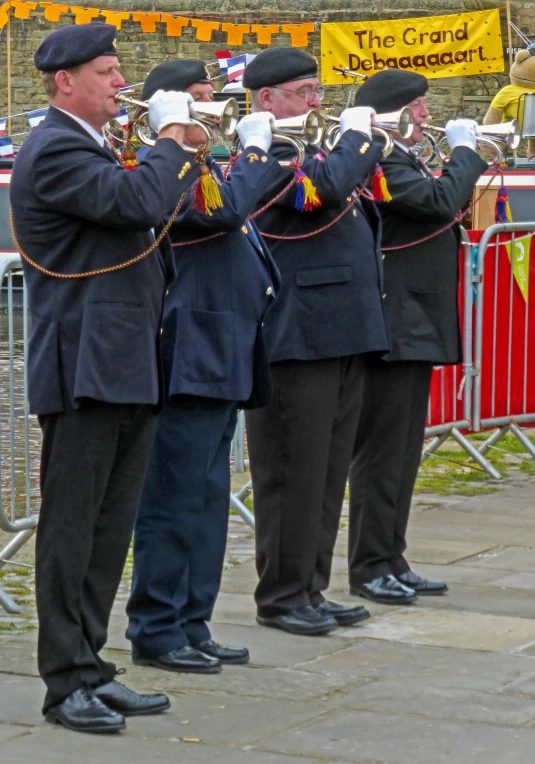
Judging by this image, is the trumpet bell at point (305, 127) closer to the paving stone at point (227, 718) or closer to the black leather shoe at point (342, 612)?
the black leather shoe at point (342, 612)

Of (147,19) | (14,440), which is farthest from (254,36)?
(14,440)

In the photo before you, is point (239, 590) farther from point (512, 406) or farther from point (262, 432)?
point (512, 406)

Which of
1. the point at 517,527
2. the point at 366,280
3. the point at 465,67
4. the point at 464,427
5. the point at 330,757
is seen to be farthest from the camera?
the point at 465,67

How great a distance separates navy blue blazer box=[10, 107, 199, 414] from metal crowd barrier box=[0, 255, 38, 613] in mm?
1589

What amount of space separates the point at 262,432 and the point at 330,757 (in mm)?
1590

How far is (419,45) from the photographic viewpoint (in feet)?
84.2

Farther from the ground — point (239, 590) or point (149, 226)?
point (149, 226)

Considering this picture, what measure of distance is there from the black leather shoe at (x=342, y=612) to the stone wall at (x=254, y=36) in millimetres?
22153

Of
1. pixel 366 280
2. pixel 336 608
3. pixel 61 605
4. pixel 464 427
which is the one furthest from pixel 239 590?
pixel 464 427

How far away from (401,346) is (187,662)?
157 cm

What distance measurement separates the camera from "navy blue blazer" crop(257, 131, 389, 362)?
16.1 ft

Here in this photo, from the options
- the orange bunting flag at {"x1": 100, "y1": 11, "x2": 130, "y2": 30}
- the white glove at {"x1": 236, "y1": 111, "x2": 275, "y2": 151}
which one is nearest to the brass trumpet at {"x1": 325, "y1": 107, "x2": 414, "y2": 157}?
the white glove at {"x1": 236, "y1": 111, "x2": 275, "y2": 151}

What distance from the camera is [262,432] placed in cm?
504

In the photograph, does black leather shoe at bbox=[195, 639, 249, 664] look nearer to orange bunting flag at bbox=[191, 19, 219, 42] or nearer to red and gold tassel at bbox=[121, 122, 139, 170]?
red and gold tassel at bbox=[121, 122, 139, 170]
